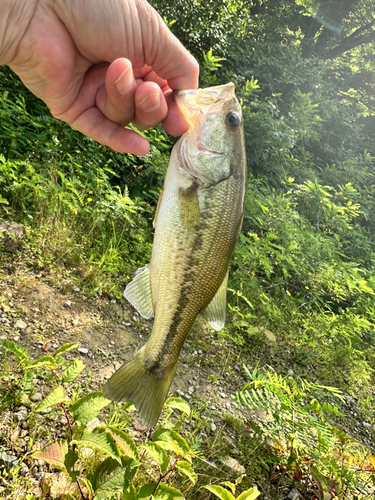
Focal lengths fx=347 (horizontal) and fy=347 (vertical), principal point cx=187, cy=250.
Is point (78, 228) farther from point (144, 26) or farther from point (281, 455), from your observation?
point (281, 455)

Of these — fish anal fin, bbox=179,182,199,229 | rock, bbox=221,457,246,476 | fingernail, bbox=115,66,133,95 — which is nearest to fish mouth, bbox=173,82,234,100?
fingernail, bbox=115,66,133,95

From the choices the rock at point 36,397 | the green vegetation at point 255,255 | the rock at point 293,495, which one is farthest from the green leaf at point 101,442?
the rock at point 293,495

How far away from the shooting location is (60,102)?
2121 mm

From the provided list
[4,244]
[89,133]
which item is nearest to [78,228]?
[4,244]

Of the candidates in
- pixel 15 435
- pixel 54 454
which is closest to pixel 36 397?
pixel 15 435

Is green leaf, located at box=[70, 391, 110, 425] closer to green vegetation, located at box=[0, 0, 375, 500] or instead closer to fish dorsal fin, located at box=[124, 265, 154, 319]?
green vegetation, located at box=[0, 0, 375, 500]

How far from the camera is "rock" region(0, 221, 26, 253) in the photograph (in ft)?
11.0

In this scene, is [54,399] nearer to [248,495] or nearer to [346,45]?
[248,495]

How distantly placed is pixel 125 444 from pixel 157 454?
0.63ft

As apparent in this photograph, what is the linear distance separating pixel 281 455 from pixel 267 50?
10.7 meters

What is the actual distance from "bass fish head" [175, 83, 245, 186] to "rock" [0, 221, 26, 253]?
233cm

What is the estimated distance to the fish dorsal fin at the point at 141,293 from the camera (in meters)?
1.85

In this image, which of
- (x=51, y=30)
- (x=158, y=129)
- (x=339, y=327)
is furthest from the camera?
(x=158, y=129)

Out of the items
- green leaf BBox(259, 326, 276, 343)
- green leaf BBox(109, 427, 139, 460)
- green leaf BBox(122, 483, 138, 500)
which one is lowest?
green leaf BBox(259, 326, 276, 343)
